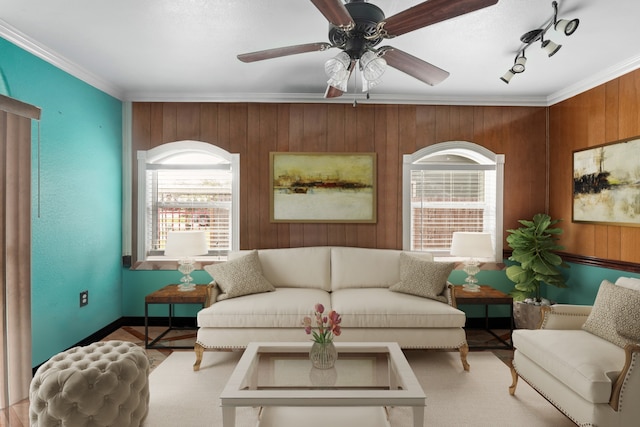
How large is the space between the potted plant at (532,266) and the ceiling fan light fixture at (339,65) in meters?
2.93

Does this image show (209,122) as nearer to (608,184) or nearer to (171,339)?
(171,339)

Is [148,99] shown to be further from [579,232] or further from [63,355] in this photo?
[579,232]

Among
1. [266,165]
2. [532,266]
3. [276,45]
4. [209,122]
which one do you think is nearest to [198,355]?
[266,165]

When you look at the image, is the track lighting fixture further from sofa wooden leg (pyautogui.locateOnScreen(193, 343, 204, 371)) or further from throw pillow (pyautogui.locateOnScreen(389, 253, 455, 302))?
sofa wooden leg (pyautogui.locateOnScreen(193, 343, 204, 371))

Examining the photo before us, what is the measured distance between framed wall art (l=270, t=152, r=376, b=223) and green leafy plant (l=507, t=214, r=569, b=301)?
5.21ft

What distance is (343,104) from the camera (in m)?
4.37

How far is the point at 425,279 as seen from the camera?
3.60m

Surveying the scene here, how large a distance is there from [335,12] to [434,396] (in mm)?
2581

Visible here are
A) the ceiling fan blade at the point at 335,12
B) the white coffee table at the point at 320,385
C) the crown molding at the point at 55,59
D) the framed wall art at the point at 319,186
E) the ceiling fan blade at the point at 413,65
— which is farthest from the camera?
the framed wall art at the point at 319,186

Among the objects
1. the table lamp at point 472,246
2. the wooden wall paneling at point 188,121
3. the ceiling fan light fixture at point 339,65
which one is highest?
the wooden wall paneling at point 188,121

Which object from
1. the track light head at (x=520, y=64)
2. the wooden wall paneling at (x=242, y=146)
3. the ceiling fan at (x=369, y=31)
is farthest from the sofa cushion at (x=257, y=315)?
the track light head at (x=520, y=64)

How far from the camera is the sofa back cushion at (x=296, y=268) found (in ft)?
13.1

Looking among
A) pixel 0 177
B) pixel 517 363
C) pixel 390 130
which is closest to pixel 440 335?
pixel 517 363

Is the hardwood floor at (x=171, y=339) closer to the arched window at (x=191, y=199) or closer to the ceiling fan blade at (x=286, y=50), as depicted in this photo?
the arched window at (x=191, y=199)
